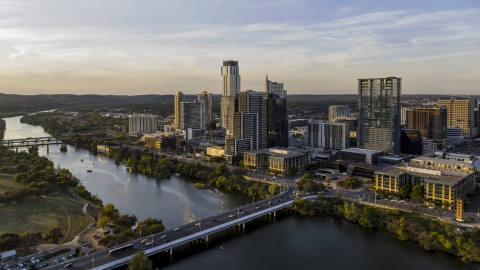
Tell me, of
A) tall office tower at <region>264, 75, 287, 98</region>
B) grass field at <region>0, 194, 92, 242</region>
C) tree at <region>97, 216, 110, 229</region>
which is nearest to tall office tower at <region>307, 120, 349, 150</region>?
tall office tower at <region>264, 75, 287, 98</region>

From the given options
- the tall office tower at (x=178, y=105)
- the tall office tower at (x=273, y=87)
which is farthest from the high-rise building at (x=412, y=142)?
the tall office tower at (x=178, y=105)

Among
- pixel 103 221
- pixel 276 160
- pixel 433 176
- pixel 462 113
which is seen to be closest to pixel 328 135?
pixel 276 160

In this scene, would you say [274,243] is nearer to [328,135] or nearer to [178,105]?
[328,135]

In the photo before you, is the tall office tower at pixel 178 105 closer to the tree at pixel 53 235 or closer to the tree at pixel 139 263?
the tree at pixel 53 235

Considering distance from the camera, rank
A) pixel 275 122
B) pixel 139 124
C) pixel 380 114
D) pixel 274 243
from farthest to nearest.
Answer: pixel 139 124
pixel 275 122
pixel 380 114
pixel 274 243

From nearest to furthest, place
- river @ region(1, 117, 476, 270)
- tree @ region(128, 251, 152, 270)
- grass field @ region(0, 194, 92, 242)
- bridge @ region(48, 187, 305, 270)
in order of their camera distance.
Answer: tree @ region(128, 251, 152, 270)
bridge @ region(48, 187, 305, 270)
river @ region(1, 117, 476, 270)
grass field @ region(0, 194, 92, 242)

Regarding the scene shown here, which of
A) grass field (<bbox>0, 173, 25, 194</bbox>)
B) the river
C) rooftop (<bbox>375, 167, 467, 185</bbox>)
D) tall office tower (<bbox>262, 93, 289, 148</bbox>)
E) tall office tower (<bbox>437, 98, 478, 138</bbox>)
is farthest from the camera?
tall office tower (<bbox>437, 98, 478, 138</bbox>)

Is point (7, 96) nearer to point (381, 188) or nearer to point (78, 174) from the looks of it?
point (78, 174)

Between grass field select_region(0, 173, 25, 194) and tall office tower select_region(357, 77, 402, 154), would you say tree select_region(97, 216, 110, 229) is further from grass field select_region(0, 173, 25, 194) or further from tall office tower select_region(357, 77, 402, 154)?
tall office tower select_region(357, 77, 402, 154)

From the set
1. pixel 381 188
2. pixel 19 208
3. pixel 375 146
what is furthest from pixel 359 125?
pixel 19 208
